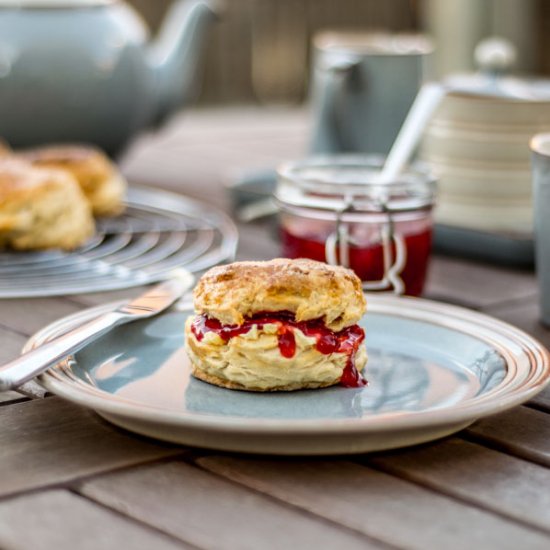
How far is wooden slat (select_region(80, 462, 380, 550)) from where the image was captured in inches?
24.4

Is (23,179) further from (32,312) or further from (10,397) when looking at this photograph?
(10,397)

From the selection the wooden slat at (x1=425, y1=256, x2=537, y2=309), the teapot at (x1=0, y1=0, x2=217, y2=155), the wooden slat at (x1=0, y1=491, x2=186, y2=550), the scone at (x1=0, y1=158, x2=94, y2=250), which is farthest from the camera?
the teapot at (x1=0, y1=0, x2=217, y2=155)

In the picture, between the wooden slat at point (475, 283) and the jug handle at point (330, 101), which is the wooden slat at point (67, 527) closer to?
the wooden slat at point (475, 283)

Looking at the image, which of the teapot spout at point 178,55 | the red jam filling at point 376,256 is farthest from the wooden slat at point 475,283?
the teapot spout at point 178,55

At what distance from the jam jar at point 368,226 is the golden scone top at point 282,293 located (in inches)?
11.1

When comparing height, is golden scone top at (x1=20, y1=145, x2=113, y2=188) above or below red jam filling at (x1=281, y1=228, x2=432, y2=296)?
above

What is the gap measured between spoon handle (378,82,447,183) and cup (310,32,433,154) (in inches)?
7.3

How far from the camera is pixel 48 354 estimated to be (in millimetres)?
785

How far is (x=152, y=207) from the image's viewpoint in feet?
5.07

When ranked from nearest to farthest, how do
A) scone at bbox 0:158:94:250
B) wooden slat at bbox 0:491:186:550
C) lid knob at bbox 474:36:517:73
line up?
wooden slat at bbox 0:491:186:550 < scone at bbox 0:158:94:250 < lid knob at bbox 474:36:517:73

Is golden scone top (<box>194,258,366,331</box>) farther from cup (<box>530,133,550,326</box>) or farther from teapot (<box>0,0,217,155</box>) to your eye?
teapot (<box>0,0,217,155</box>)

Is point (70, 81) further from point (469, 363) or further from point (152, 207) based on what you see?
point (469, 363)

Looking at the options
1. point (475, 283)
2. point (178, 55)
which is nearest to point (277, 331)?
point (475, 283)

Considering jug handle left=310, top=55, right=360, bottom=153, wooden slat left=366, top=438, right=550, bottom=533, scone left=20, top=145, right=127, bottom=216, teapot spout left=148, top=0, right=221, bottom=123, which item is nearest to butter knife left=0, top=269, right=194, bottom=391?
wooden slat left=366, top=438, right=550, bottom=533
